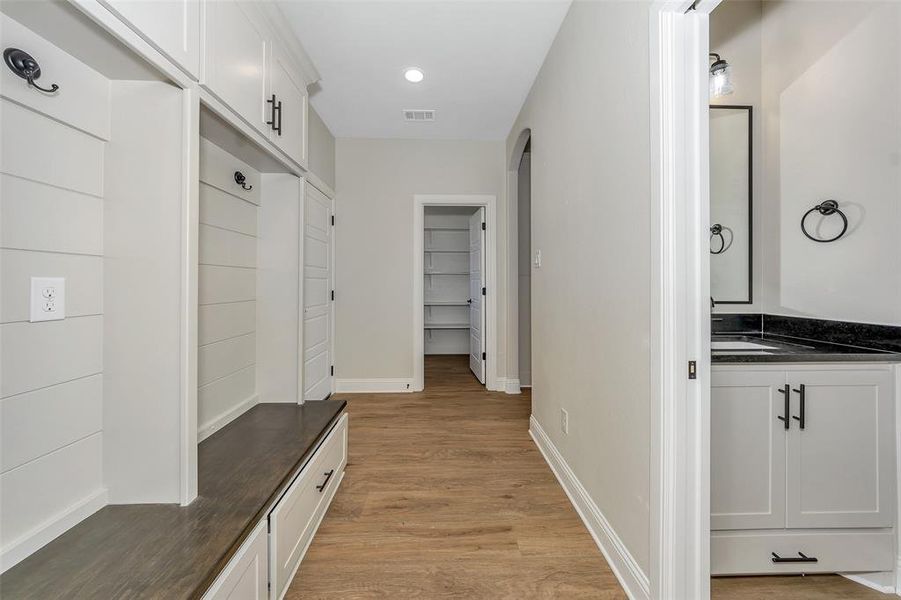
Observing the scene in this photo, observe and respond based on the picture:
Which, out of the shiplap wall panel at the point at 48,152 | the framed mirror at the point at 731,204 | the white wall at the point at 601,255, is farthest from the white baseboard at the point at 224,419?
the framed mirror at the point at 731,204

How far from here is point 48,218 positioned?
1.05m

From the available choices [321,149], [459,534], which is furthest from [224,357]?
[321,149]

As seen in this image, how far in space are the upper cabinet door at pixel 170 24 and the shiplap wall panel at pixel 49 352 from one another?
0.86 meters

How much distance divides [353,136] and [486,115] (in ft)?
4.72

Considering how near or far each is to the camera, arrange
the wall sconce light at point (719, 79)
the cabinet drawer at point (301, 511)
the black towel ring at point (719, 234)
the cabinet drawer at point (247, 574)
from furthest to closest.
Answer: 1. the black towel ring at point (719, 234)
2. the wall sconce light at point (719, 79)
3. the cabinet drawer at point (301, 511)
4. the cabinet drawer at point (247, 574)

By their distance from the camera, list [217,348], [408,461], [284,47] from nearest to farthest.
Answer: [217,348] → [284,47] → [408,461]

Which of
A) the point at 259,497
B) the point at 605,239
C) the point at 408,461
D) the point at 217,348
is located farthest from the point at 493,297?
the point at 259,497

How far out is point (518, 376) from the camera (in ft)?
13.2

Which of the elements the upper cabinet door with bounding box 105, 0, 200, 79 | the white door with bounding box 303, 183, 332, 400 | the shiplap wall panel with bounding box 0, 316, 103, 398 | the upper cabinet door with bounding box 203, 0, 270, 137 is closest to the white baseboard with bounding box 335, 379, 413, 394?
the white door with bounding box 303, 183, 332, 400

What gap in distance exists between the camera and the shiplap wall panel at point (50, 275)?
3.12 feet

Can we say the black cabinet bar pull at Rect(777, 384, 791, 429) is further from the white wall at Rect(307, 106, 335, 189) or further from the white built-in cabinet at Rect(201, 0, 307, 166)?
the white wall at Rect(307, 106, 335, 189)

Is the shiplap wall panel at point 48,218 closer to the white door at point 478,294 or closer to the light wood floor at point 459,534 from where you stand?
the light wood floor at point 459,534

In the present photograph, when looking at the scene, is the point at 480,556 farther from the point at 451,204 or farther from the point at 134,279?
the point at 451,204

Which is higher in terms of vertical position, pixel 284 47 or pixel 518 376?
pixel 284 47
